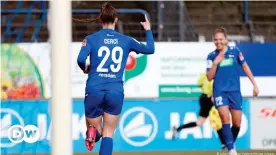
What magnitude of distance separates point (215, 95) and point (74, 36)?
4842mm

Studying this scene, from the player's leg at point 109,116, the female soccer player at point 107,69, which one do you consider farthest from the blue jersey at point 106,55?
the player's leg at point 109,116

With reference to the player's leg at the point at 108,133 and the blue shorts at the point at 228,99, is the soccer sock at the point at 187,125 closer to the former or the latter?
the blue shorts at the point at 228,99

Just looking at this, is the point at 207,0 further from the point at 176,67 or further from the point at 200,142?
the point at 200,142

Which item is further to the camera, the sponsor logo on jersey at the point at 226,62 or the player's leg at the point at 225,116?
the sponsor logo on jersey at the point at 226,62

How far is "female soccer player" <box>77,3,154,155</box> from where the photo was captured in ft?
24.2

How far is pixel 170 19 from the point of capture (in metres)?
14.7

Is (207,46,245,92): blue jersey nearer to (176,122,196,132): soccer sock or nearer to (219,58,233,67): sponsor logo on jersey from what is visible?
(219,58,233,67): sponsor logo on jersey

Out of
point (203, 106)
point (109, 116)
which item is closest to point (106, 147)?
point (109, 116)

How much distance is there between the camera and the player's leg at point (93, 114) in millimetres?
7395

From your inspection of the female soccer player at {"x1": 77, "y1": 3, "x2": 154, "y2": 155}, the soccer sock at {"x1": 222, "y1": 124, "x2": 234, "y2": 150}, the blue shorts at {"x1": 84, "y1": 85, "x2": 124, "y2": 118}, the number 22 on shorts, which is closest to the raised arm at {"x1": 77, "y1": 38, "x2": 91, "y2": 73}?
the female soccer player at {"x1": 77, "y1": 3, "x2": 154, "y2": 155}

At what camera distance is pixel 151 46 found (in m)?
7.46

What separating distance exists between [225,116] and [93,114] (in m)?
2.96

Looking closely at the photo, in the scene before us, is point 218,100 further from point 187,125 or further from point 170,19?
point 170,19

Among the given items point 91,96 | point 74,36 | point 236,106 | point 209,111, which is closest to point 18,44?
point 74,36
